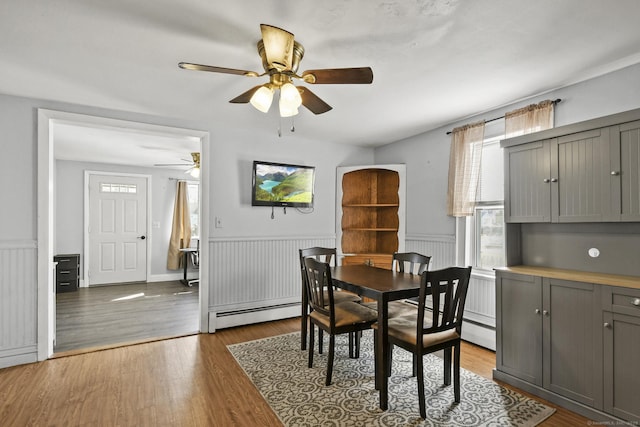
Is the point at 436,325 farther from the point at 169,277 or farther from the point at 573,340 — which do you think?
the point at 169,277

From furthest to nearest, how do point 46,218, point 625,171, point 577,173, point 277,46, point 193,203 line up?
point 193,203 < point 46,218 < point 577,173 < point 625,171 < point 277,46

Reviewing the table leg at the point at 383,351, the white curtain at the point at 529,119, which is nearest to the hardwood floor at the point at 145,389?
the table leg at the point at 383,351

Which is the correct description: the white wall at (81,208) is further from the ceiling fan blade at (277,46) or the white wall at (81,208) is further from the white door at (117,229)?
the ceiling fan blade at (277,46)

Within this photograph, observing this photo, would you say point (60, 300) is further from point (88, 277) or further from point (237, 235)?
point (237, 235)

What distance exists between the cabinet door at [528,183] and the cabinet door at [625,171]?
0.39m

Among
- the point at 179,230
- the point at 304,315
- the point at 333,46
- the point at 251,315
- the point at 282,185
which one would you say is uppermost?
the point at 333,46

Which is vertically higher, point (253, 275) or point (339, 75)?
point (339, 75)

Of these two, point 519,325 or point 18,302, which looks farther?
point 18,302

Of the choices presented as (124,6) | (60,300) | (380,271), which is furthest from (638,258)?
(60,300)

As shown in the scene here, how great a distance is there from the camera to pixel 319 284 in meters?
2.54

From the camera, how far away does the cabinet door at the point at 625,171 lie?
2.02 meters

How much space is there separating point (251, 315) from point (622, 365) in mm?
3352

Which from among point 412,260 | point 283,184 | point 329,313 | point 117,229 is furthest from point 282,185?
point 117,229

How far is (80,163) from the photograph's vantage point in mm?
6016
